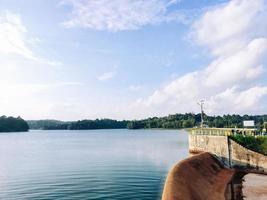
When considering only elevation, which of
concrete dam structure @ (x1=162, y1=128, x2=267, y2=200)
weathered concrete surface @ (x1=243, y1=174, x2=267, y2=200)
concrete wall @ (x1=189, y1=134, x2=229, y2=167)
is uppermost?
concrete wall @ (x1=189, y1=134, x2=229, y2=167)

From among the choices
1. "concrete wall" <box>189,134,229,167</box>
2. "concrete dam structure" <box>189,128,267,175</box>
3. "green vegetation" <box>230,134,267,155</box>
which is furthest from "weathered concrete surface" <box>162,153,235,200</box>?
"concrete wall" <box>189,134,229,167</box>

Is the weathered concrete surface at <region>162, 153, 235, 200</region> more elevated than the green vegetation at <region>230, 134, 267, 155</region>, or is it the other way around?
the green vegetation at <region>230, 134, 267, 155</region>

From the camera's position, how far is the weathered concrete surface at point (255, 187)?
3284 centimetres

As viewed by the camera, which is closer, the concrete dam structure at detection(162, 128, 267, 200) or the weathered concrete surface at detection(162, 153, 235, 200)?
the weathered concrete surface at detection(162, 153, 235, 200)

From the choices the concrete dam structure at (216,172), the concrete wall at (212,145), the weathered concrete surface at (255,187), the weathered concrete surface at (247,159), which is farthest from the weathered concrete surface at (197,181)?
the concrete wall at (212,145)

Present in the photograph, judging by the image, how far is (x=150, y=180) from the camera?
4988 centimetres

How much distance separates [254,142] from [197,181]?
68.5 feet

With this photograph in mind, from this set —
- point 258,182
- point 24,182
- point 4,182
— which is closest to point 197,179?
point 258,182

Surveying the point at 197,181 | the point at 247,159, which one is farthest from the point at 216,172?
the point at 197,181

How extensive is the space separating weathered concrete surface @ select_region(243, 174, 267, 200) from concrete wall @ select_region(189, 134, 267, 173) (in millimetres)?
4226

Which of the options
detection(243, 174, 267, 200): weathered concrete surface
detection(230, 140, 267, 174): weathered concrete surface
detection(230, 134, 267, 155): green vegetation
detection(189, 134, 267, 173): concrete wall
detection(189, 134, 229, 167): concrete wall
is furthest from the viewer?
detection(189, 134, 229, 167): concrete wall

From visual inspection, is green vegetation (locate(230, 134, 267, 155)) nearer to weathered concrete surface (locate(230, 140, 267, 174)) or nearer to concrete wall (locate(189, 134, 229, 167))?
weathered concrete surface (locate(230, 140, 267, 174))

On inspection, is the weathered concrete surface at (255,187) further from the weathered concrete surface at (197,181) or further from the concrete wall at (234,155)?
the concrete wall at (234,155)

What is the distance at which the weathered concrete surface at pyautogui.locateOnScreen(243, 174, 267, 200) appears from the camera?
3284cm
